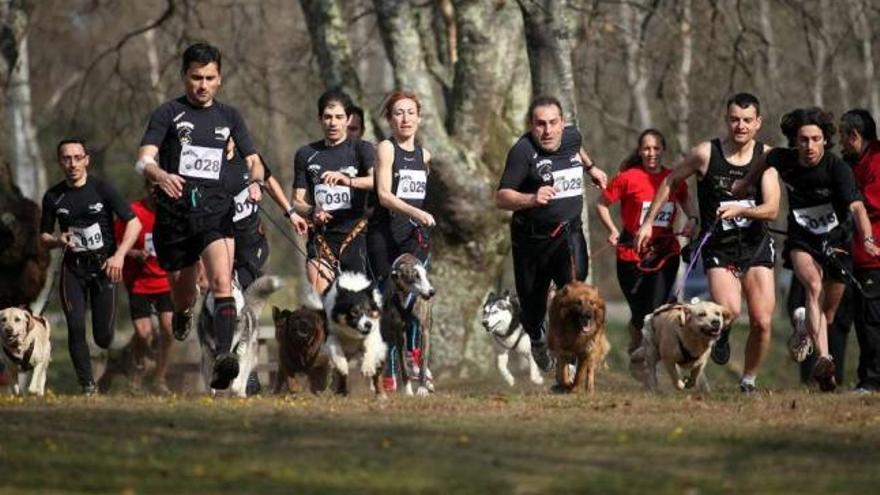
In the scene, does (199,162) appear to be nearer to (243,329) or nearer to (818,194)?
(243,329)

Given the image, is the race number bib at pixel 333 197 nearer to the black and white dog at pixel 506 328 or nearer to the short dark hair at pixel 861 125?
the short dark hair at pixel 861 125

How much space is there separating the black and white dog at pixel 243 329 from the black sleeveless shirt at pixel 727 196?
3.29 m

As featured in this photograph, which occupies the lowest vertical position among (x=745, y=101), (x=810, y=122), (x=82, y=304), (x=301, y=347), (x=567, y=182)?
(x=301, y=347)

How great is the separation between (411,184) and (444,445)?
17.3 feet

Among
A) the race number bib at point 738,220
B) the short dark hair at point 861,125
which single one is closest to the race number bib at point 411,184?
the race number bib at point 738,220

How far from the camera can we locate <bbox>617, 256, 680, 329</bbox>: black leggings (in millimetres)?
17078

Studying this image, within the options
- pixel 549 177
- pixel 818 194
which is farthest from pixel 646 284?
pixel 818 194

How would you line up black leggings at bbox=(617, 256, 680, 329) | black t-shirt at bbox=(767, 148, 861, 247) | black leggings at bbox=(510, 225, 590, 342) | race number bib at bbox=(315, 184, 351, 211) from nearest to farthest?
1. black t-shirt at bbox=(767, 148, 861, 247)
2. black leggings at bbox=(510, 225, 590, 342)
3. race number bib at bbox=(315, 184, 351, 211)
4. black leggings at bbox=(617, 256, 680, 329)

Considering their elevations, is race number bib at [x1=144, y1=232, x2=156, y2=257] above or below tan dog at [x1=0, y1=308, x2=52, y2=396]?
above

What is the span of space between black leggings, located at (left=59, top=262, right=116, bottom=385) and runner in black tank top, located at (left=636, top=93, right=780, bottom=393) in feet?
14.8

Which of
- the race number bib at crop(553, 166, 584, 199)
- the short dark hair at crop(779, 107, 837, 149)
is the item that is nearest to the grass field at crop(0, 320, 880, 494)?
the race number bib at crop(553, 166, 584, 199)

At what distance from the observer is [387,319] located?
1570cm

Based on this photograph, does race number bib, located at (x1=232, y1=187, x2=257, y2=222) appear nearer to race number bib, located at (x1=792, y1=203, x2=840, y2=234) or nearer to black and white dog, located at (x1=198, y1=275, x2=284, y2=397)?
black and white dog, located at (x1=198, y1=275, x2=284, y2=397)

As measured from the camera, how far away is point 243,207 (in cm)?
1569
